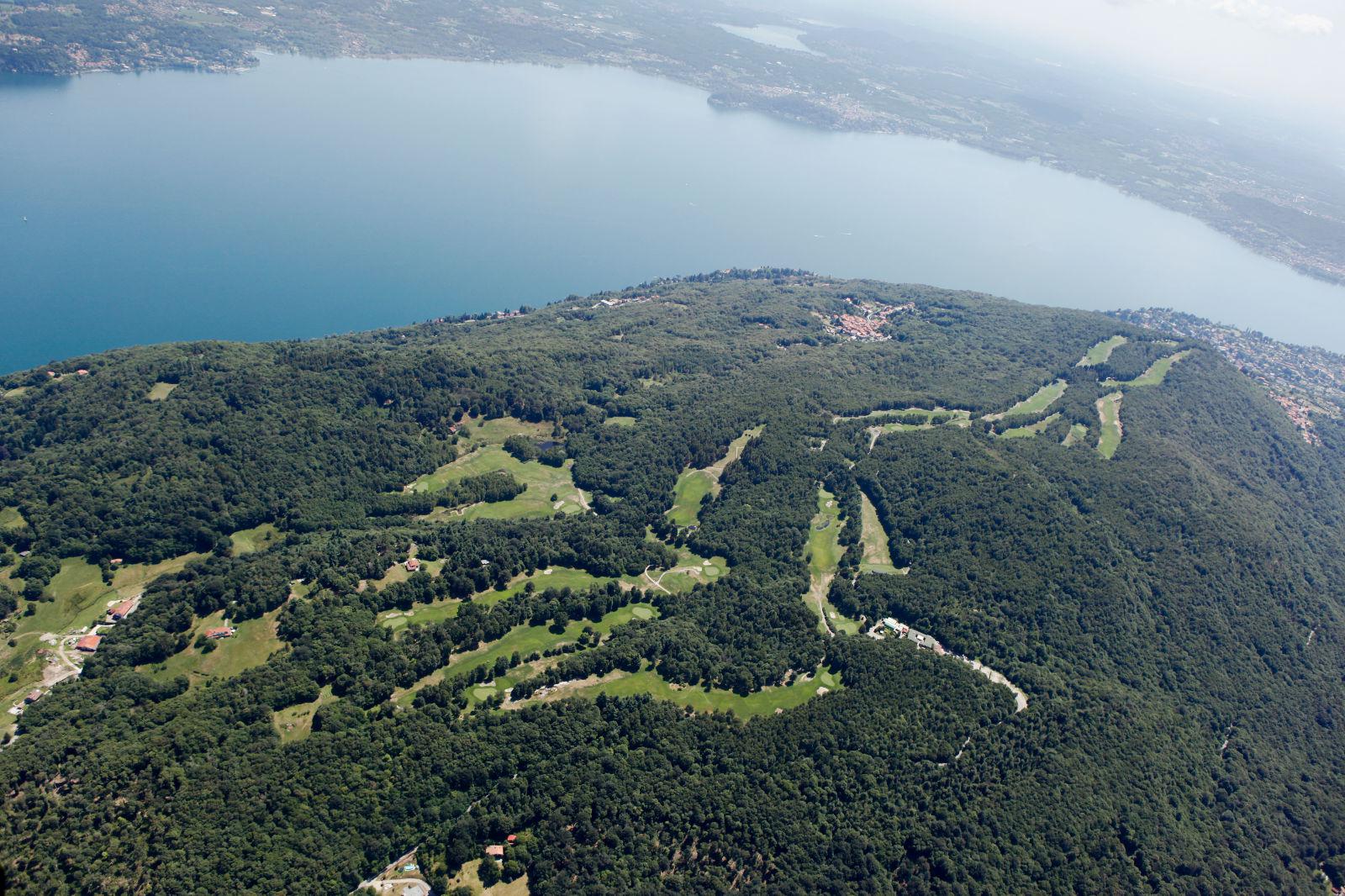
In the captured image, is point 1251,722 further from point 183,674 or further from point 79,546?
point 79,546

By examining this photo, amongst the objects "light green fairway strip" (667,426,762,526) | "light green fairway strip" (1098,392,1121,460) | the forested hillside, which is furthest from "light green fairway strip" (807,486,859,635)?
"light green fairway strip" (1098,392,1121,460)

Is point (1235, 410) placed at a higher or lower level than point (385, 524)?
higher

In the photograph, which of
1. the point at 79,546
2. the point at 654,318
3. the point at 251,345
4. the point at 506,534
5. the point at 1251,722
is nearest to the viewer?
the point at 79,546

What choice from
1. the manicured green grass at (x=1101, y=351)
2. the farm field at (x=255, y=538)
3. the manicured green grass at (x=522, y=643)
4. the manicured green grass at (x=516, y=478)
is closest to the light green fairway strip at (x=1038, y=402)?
the manicured green grass at (x=1101, y=351)

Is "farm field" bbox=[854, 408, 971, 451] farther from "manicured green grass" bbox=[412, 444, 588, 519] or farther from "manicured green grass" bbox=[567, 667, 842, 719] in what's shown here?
"manicured green grass" bbox=[567, 667, 842, 719]

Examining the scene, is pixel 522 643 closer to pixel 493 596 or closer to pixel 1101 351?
pixel 493 596

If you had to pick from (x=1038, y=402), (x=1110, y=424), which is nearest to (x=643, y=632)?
(x=1038, y=402)

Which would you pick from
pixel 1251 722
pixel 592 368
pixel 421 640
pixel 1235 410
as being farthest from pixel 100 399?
pixel 1235 410
